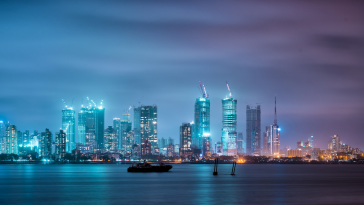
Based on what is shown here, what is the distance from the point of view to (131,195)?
108m

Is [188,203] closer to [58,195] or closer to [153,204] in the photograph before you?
[153,204]

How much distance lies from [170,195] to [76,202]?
81.0ft

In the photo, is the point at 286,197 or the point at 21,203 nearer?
the point at 21,203

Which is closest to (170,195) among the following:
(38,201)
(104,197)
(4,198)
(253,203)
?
(104,197)

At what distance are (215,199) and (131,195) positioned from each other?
2110cm

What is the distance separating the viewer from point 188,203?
92.8 m

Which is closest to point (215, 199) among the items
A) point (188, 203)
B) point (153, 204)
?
point (188, 203)

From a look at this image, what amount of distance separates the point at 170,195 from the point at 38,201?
3039 centimetres

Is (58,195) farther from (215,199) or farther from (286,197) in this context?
(286,197)

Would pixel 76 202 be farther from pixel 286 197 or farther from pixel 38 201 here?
pixel 286 197

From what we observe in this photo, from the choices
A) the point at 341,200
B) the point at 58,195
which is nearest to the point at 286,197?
the point at 341,200

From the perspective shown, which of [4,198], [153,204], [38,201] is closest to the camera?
[153,204]

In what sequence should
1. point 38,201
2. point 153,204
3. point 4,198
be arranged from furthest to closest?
point 4,198, point 38,201, point 153,204

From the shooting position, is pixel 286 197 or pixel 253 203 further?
pixel 286 197
